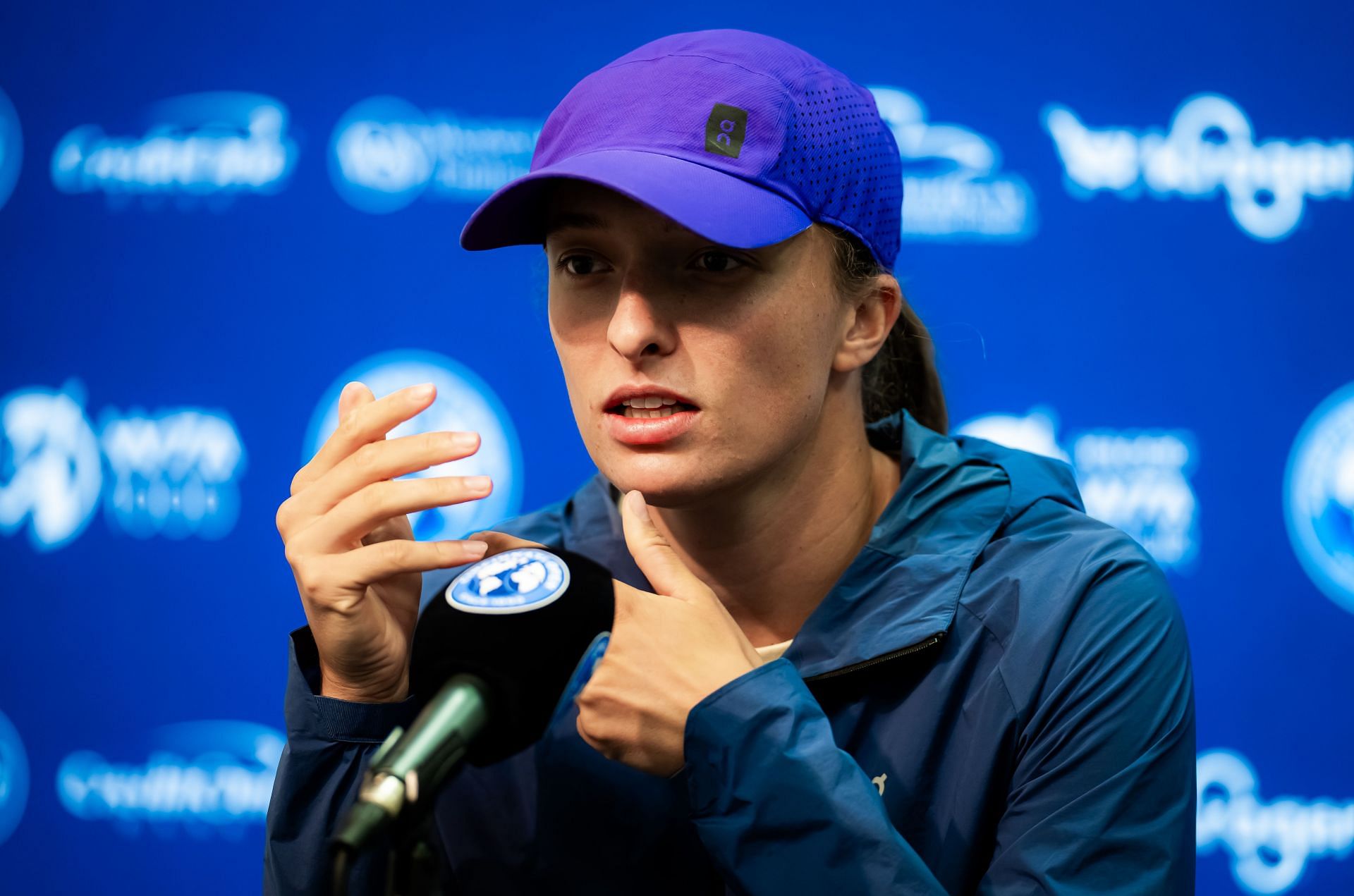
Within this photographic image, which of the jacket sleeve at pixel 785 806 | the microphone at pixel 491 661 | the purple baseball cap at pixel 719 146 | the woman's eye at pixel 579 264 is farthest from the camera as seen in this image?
the woman's eye at pixel 579 264

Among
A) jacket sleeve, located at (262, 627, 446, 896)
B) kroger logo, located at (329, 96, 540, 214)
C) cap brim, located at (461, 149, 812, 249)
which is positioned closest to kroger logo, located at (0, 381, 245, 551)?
kroger logo, located at (329, 96, 540, 214)

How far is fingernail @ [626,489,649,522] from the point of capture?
3.24 ft

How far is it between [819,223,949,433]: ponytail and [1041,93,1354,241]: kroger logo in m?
0.60

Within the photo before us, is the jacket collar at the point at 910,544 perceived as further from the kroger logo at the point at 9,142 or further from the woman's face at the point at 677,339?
the kroger logo at the point at 9,142

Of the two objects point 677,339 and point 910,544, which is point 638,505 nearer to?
point 677,339

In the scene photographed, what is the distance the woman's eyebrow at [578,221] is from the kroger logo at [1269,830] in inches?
57.0

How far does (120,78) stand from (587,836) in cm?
147

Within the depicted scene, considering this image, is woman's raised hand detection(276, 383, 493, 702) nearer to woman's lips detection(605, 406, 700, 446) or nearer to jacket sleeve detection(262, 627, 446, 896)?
jacket sleeve detection(262, 627, 446, 896)

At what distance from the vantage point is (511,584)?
752 millimetres

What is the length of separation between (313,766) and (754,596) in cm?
50

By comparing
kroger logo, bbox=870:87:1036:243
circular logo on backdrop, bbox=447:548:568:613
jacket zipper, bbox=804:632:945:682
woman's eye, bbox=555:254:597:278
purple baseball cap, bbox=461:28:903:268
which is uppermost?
kroger logo, bbox=870:87:1036:243

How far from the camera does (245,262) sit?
1875 millimetres

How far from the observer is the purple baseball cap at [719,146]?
0.97m

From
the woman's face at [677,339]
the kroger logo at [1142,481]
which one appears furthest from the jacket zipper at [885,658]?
the kroger logo at [1142,481]
